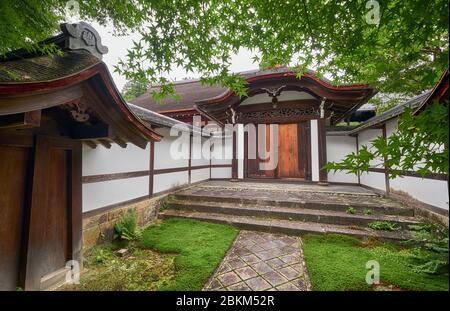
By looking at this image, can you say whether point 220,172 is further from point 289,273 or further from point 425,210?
point 425,210

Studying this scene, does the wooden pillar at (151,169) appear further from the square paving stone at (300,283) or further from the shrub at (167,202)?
the square paving stone at (300,283)

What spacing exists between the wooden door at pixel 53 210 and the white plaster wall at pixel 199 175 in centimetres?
486

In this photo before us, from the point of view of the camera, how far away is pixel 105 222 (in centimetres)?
374

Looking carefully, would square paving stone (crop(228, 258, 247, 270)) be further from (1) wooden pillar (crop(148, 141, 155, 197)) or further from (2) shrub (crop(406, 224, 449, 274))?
(1) wooden pillar (crop(148, 141, 155, 197))

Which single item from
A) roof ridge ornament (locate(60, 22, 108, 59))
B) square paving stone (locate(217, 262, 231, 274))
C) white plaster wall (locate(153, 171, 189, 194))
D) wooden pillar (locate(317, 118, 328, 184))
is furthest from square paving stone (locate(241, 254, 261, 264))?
wooden pillar (locate(317, 118, 328, 184))

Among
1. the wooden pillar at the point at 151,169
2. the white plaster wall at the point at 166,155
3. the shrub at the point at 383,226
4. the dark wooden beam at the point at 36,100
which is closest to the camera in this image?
the dark wooden beam at the point at 36,100

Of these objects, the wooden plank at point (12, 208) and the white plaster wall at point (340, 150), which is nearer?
the wooden plank at point (12, 208)

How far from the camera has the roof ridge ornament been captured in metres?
2.65

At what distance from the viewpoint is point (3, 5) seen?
1.67 metres

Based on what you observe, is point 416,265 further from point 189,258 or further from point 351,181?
point 351,181

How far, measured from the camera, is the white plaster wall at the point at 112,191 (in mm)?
3531

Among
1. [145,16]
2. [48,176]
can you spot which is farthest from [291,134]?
[48,176]

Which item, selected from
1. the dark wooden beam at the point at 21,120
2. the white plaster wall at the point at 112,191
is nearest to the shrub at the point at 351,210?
the white plaster wall at the point at 112,191
